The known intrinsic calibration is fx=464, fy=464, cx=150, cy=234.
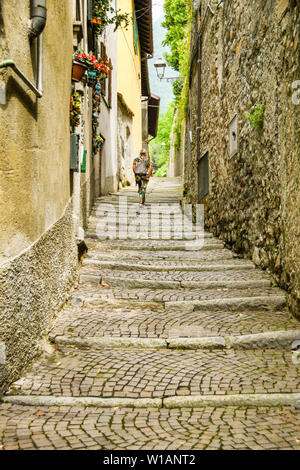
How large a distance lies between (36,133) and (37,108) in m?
0.21

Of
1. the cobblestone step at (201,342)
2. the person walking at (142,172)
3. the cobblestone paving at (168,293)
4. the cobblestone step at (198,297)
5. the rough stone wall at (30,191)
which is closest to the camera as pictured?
the rough stone wall at (30,191)

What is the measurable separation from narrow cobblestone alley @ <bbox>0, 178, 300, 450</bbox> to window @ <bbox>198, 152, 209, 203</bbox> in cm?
373

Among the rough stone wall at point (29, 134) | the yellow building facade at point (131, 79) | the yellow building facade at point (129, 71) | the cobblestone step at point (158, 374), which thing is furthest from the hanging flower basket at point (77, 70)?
the yellow building facade at point (129, 71)

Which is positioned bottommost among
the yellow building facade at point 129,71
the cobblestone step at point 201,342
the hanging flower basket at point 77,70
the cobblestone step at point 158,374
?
the cobblestone step at point 158,374

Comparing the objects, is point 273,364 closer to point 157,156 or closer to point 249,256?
point 249,256

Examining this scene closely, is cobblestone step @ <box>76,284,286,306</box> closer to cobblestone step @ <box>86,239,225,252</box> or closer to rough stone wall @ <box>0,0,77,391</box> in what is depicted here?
rough stone wall @ <box>0,0,77,391</box>

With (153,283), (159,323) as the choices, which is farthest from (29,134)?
(153,283)

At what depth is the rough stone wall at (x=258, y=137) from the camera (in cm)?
433

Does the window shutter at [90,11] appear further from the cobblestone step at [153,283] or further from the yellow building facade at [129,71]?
the yellow building facade at [129,71]

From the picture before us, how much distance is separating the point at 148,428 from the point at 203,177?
747 cm

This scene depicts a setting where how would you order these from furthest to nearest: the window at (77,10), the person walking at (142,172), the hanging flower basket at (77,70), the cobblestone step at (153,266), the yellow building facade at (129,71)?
1. the yellow building facade at (129,71)
2. the person walking at (142,172)
3. the window at (77,10)
4. the cobblestone step at (153,266)
5. the hanging flower basket at (77,70)

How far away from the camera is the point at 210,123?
8.98 m

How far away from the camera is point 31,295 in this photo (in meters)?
3.50

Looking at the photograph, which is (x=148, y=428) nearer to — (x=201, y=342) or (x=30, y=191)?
(x=201, y=342)
